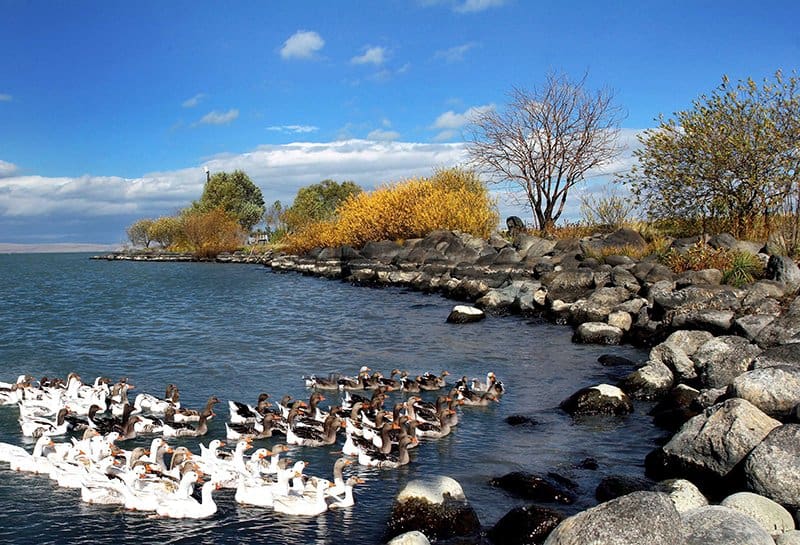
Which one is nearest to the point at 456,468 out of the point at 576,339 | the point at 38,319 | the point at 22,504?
the point at 22,504

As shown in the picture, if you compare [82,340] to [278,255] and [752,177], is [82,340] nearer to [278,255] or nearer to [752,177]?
[752,177]

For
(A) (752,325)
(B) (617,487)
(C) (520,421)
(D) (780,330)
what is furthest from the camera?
(A) (752,325)

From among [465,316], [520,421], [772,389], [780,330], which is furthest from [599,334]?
[772,389]

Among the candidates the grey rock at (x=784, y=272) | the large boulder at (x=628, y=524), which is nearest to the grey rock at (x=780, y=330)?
the grey rock at (x=784, y=272)

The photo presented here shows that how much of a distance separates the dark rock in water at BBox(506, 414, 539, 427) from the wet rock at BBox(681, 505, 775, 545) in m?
6.67

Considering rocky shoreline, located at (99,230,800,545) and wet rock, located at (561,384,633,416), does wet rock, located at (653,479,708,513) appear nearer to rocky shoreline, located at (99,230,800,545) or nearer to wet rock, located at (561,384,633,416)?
rocky shoreline, located at (99,230,800,545)

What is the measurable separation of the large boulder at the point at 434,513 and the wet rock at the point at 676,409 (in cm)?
560

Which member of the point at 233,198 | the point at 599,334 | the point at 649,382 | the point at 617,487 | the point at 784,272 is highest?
the point at 233,198

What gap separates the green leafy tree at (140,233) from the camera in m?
124

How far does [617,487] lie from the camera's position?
31.8 ft

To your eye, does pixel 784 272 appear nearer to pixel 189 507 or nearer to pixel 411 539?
pixel 411 539

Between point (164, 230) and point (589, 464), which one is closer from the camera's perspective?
point (589, 464)

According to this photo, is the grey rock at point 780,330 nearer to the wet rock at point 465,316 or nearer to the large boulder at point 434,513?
the large boulder at point 434,513

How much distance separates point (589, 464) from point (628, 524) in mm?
4814
